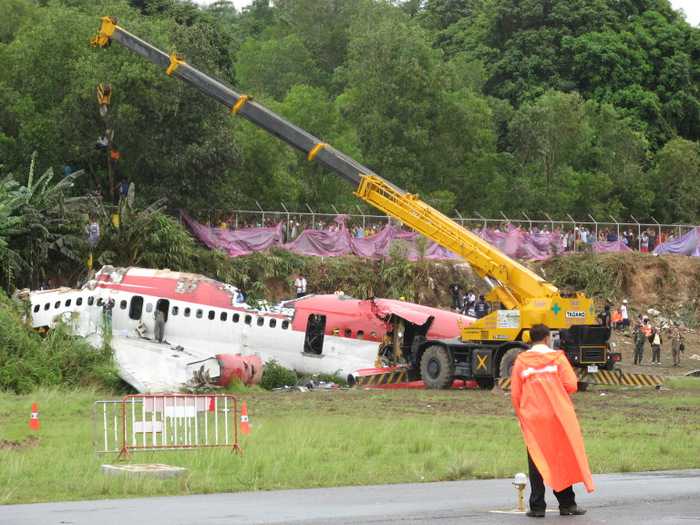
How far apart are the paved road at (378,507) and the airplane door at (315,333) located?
22.5 meters

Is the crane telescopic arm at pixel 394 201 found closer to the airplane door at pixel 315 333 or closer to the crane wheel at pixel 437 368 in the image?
the crane wheel at pixel 437 368

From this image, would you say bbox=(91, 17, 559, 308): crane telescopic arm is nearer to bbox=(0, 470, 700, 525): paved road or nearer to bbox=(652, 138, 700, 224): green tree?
bbox=(0, 470, 700, 525): paved road

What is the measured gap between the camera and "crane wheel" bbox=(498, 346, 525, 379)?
37062 millimetres

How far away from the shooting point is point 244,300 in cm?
4122

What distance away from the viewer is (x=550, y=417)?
13.8 metres

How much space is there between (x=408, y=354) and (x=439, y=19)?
8516 centimetres

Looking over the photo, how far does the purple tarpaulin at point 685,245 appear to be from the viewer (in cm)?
6731

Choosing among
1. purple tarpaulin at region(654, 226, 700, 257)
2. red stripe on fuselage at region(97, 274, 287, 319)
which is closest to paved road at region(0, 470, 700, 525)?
red stripe on fuselage at region(97, 274, 287, 319)

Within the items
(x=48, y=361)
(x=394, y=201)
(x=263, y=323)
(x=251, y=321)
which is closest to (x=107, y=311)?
(x=48, y=361)

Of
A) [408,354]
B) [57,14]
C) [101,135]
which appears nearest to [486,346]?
[408,354]

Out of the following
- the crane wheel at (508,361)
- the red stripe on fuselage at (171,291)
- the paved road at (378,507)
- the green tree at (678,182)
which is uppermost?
the green tree at (678,182)

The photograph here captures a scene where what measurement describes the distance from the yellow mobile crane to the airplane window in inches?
251

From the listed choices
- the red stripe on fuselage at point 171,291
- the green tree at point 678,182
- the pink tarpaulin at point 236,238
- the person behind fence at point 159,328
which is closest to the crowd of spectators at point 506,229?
the pink tarpaulin at point 236,238

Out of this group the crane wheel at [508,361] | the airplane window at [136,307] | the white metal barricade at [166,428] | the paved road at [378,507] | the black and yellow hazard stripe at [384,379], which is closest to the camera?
the paved road at [378,507]
